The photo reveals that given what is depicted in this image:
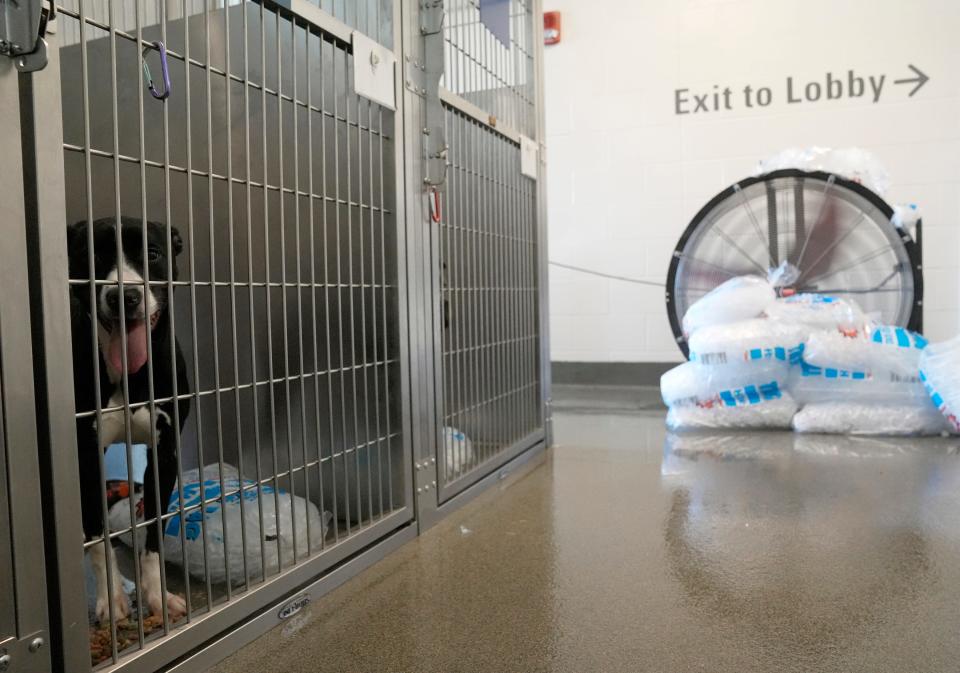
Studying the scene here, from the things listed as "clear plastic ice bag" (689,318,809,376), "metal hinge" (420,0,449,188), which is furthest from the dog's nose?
"clear plastic ice bag" (689,318,809,376)

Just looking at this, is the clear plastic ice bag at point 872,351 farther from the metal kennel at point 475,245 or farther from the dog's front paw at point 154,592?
the dog's front paw at point 154,592

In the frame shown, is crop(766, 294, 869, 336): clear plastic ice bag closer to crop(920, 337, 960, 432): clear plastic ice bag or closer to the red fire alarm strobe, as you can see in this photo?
crop(920, 337, 960, 432): clear plastic ice bag

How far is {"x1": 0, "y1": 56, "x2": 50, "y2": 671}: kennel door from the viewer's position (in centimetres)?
87

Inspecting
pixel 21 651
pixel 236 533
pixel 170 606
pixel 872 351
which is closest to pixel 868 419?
pixel 872 351

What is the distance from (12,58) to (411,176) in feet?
3.28

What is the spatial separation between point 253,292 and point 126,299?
0.39m

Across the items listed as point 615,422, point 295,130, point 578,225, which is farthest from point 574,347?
point 295,130

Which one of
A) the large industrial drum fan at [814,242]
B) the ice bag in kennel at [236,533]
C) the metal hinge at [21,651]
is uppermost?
the large industrial drum fan at [814,242]

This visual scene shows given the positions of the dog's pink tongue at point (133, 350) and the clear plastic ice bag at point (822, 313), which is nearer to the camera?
the dog's pink tongue at point (133, 350)

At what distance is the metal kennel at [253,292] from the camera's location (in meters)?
0.92

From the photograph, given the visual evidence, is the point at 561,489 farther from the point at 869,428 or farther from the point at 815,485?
the point at 869,428

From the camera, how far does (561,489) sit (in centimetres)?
221

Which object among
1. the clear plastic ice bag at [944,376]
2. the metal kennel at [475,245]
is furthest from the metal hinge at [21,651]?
the clear plastic ice bag at [944,376]

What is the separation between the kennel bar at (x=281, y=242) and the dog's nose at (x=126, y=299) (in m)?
0.08
